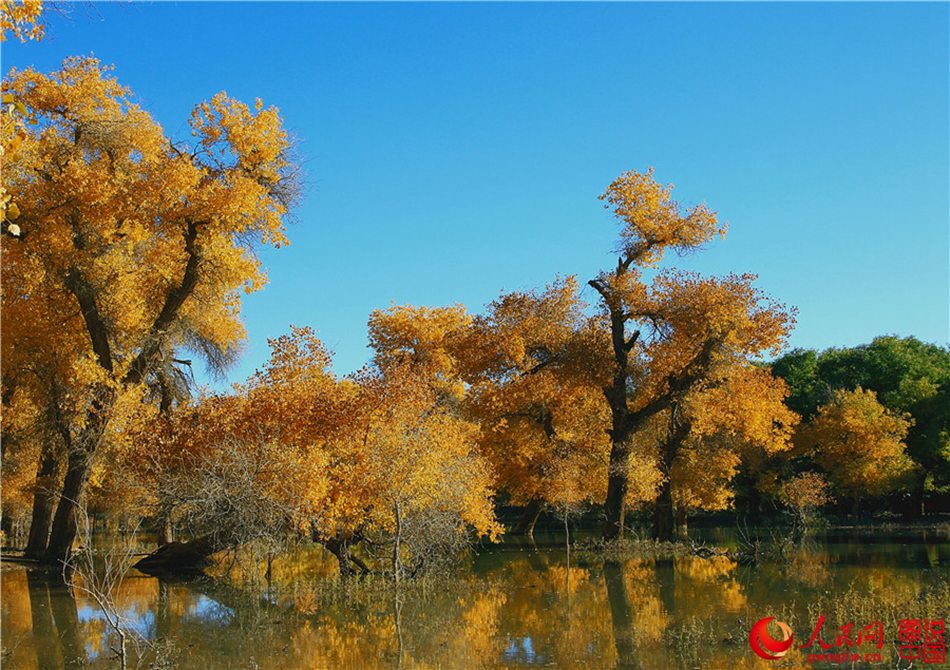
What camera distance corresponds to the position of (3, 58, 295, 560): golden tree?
71.7 ft

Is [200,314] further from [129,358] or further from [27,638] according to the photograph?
[27,638]

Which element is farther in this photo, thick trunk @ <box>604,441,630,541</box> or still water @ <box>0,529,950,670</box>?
thick trunk @ <box>604,441,630,541</box>

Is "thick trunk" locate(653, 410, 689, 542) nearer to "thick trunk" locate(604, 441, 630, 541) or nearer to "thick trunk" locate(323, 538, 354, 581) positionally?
"thick trunk" locate(604, 441, 630, 541)

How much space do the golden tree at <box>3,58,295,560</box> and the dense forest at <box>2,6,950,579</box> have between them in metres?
0.07

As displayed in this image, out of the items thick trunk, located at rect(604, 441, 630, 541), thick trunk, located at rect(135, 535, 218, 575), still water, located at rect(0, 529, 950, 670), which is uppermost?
thick trunk, located at rect(604, 441, 630, 541)

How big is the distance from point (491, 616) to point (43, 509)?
20.1 m

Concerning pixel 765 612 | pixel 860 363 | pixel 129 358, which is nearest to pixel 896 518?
pixel 860 363

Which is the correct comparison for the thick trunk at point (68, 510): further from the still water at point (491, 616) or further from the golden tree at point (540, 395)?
the golden tree at point (540, 395)

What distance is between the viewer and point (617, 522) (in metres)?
27.8

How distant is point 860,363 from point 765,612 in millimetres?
50589

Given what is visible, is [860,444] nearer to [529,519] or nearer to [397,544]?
[529,519]

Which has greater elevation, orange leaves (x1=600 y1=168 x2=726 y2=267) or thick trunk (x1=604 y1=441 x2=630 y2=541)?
orange leaves (x1=600 y1=168 x2=726 y2=267)

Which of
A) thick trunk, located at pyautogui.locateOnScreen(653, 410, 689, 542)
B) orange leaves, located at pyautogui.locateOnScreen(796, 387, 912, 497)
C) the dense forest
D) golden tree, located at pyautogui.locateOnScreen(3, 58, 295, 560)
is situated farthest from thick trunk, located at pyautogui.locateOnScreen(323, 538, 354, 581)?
orange leaves, located at pyautogui.locateOnScreen(796, 387, 912, 497)

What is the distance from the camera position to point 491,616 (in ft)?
48.1
